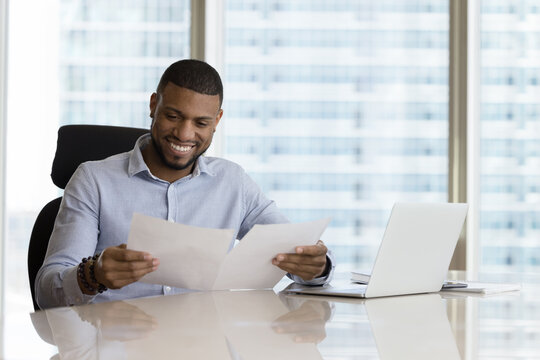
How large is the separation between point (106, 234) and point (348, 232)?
2040 mm

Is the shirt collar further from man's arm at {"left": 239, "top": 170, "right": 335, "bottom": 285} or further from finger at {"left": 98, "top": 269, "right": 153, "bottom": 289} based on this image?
finger at {"left": 98, "top": 269, "right": 153, "bottom": 289}

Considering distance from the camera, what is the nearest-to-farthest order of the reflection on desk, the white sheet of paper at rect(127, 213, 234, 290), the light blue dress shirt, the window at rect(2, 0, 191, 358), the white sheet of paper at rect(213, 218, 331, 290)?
1. the reflection on desk
2. the white sheet of paper at rect(127, 213, 234, 290)
3. the white sheet of paper at rect(213, 218, 331, 290)
4. the light blue dress shirt
5. the window at rect(2, 0, 191, 358)

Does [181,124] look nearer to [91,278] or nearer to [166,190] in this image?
[166,190]

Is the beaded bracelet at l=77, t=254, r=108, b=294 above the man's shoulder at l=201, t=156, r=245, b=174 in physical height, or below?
below

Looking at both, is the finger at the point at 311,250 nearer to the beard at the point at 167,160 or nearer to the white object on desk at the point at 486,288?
the white object on desk at the point at 486,288

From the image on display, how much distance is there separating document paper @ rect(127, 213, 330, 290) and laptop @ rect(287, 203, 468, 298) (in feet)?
0.36

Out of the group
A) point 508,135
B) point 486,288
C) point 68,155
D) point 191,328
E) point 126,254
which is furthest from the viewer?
point 508,135

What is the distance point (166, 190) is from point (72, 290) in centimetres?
44

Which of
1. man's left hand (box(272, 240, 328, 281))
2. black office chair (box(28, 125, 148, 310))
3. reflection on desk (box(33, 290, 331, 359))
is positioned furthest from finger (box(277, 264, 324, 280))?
black office chair (box(28, 125, 148, 310))

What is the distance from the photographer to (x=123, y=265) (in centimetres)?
129

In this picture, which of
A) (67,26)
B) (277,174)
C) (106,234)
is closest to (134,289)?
(106,234)

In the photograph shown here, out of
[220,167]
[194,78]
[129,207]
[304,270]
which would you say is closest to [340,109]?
[220,167]

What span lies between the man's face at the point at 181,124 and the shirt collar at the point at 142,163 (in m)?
0.05

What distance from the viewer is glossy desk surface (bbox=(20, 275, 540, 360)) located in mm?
830
